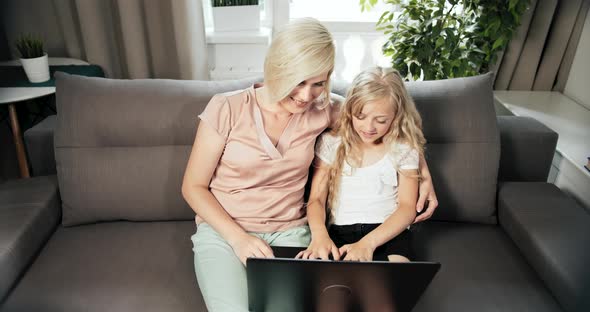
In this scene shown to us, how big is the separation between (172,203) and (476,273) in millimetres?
984

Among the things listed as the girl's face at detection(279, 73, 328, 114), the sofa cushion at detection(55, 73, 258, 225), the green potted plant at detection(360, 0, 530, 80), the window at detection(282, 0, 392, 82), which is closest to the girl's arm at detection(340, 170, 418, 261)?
the girl's face at detection(279, 73, 328, 114)

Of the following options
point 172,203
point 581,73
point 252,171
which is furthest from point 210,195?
point 581,73

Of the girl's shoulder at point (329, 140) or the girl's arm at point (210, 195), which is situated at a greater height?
the girl's shoulder at point (329, 140)

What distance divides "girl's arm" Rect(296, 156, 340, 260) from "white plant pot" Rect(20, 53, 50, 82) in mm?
1332

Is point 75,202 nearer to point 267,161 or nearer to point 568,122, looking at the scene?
point 267,161

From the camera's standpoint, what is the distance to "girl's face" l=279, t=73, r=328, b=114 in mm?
1089

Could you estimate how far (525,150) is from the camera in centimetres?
158

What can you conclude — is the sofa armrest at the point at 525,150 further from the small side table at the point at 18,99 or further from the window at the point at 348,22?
the small side table at the point at 18,99

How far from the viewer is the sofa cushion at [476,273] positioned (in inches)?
47.7

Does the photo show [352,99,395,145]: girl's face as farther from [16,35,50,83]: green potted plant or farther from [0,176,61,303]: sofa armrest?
[16,35,50,83]: green potted plant

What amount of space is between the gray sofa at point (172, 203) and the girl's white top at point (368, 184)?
0.80 feet

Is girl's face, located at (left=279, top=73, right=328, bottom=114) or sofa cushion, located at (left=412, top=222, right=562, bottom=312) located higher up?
girl's face, located at (left=279, top=73, right=328, bottom=114)

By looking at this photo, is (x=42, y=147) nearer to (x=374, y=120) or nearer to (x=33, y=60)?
(x=33, y=60)

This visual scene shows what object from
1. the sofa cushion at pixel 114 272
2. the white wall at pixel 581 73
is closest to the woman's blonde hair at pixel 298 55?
the sofa cushion at pixel 114 272
